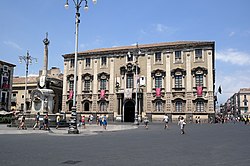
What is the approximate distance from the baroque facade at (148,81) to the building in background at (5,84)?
13154 mm

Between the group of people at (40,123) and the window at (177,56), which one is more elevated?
the window at (177,56)

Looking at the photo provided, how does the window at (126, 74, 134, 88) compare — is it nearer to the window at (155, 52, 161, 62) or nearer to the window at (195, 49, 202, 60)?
the window at (155, 52, 161, 62)

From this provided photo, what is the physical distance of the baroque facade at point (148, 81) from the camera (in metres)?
46.4

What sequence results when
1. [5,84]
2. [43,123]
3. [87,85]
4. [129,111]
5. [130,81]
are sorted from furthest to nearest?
[5,84] < [87,85] < [129,111] < [130,81] < [43,123]

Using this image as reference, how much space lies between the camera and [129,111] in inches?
2063

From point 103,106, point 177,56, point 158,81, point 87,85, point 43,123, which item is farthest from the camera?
point 87,85

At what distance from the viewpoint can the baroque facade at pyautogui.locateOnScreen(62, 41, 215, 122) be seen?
1826 inches

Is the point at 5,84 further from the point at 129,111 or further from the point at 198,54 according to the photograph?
the point at 198,54

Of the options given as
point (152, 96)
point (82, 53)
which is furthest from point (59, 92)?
point (152, 96)

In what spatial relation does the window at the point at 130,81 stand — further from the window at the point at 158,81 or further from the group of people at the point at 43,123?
the group of people at the point at 43,123

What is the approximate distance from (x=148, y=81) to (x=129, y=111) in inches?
286

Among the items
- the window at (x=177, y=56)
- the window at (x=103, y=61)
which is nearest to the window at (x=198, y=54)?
the window at (x=177, y=56)

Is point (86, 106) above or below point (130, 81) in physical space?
below

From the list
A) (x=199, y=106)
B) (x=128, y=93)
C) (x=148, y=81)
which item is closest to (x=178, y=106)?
(x=199, y=106)
